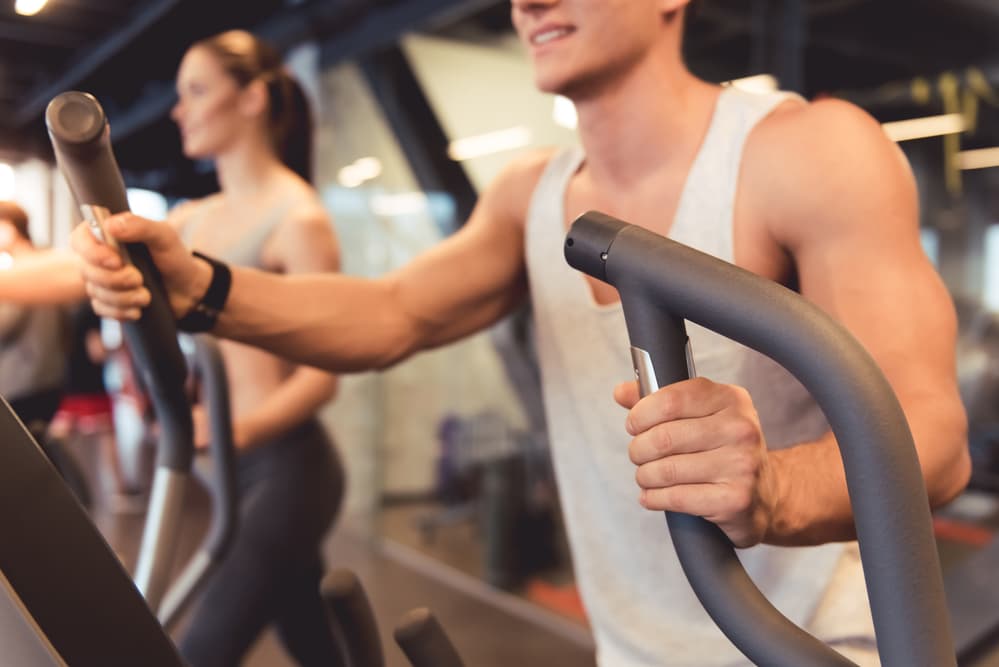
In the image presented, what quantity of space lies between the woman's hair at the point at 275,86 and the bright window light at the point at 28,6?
2.63ft

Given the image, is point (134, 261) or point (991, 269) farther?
point (991, 269)

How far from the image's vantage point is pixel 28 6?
834 millimetres

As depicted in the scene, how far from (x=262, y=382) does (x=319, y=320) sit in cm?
78

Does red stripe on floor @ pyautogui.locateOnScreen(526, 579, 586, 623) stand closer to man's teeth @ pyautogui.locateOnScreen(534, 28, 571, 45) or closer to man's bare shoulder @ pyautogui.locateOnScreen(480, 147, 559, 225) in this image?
man's bare shoulder @ pyautogui.locateOnScreen(480, 147, 559, 225)

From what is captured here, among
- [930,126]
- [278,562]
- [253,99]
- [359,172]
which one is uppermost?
[253,99]

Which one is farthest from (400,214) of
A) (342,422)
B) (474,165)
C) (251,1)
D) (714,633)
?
(714,633)

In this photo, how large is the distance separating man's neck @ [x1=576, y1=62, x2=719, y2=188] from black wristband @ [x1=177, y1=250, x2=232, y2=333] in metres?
0.49

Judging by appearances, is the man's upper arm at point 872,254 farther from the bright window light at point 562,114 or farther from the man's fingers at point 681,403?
the bright window light at point 562,114

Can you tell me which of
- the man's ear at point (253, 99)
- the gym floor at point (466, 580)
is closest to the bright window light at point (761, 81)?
the gym floor at point (466, 580)

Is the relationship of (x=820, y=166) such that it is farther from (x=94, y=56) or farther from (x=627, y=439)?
(x=94, y=56)

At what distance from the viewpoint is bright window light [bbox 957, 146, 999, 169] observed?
9.48ft

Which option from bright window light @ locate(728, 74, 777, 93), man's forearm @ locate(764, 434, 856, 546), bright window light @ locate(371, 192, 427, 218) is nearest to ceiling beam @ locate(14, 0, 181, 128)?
man's forearm @ locate(764, 434, 856, 546)

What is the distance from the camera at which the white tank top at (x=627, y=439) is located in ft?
3.20

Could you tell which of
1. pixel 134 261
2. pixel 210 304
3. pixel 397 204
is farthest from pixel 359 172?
pixel 134 261
